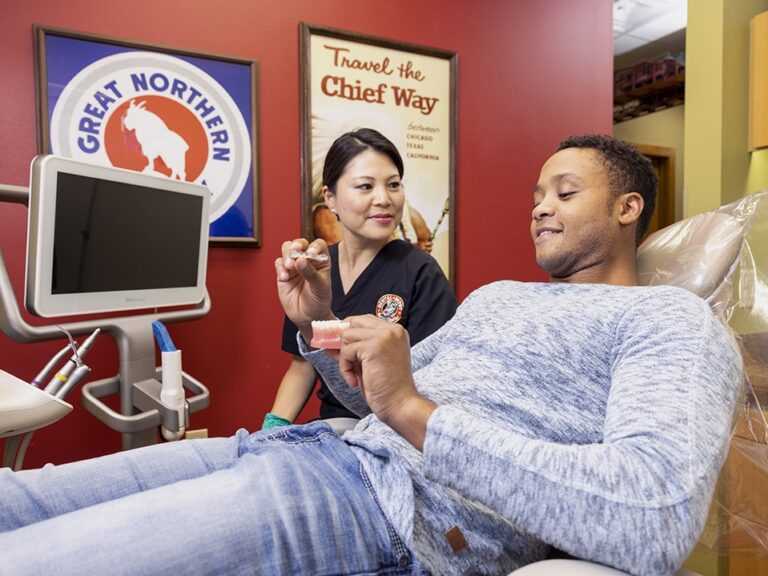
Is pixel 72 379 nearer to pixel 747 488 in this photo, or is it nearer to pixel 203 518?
pixel 203 518

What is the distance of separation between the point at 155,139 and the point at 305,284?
41.3 inches

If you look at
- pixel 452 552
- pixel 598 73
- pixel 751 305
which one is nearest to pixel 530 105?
pixel 598 73

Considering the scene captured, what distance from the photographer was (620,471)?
27.4 inches

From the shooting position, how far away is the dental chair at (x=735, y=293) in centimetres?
119

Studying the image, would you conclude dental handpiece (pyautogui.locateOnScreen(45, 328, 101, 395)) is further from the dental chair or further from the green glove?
the dental chair

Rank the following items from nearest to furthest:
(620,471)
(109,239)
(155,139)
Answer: (620,471) < (109,239) < (155,139)

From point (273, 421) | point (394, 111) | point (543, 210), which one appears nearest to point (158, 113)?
point (394, 111)

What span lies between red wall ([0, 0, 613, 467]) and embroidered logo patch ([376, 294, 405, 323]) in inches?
29.2

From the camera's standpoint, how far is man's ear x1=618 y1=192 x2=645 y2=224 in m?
1.25

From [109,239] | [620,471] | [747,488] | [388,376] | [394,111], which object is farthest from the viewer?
[394,111]

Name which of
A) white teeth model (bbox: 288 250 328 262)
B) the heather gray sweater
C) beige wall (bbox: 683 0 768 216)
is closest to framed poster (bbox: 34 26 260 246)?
white teeth model (bbox: 288 250 328 262)

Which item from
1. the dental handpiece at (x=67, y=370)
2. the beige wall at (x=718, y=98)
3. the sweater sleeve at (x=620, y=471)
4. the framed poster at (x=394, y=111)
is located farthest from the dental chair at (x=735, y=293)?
the beige wall at (x=718, y=98)

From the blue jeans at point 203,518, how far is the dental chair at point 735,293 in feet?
2.65

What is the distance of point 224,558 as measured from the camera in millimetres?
724
